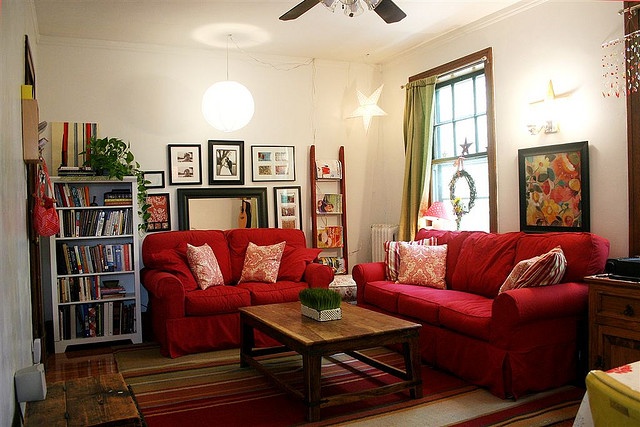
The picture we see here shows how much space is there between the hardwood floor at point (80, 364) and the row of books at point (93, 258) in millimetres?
691

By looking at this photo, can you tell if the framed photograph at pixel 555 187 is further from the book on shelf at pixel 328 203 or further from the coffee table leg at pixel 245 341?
the coffee table leg at pixel 245 341

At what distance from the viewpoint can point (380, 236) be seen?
6199mm

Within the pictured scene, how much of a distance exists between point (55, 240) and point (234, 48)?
2602 millimetres

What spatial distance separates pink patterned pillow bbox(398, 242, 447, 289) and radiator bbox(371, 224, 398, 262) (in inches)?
50.2

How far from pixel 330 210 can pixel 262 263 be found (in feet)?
4.66

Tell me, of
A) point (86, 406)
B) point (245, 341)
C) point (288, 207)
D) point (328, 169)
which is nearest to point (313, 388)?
point (245, 341)

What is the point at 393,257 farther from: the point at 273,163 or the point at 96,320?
the point at 96,320

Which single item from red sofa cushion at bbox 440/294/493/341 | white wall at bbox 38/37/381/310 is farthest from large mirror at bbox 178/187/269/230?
red sofa cushion at bbox 440/294/493/341

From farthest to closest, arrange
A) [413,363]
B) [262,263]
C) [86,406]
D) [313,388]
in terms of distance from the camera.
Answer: [262,263] → [413,363] → [313,388] → [86,406]

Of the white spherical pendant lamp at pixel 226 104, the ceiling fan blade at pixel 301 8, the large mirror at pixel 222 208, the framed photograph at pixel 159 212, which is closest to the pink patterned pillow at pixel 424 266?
the large mirror at pixel 222 208

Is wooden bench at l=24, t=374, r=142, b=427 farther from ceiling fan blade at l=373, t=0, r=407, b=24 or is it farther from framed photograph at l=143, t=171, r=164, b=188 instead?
framed photograph at l=143, t=171, r=164, b=188

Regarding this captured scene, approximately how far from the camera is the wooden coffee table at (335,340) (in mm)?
3010

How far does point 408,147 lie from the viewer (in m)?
5.78

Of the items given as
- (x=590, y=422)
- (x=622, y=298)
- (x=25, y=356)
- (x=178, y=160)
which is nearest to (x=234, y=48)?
(x=178, y=160)
